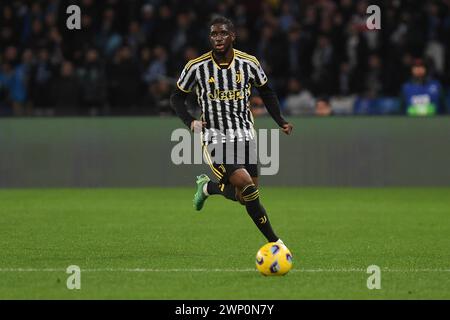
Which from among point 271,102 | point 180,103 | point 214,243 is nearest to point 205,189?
point 214,243

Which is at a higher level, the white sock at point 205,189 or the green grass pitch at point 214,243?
the white sock at point 205,189

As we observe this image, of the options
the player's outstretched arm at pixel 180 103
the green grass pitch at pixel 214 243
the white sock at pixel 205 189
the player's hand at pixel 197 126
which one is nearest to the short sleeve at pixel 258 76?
the player's outstretched arm at pixel 180 103

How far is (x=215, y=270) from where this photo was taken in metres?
9.63

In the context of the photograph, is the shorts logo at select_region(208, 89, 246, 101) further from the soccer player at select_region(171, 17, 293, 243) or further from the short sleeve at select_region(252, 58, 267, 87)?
the short sleeve at select_region(252, 58, 267, 87)

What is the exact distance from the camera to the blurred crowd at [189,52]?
19.8 metres

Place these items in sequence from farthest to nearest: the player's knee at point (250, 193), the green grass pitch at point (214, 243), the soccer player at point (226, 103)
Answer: the soccer player at point (226, 103)
the player's knee at point (250, 193)
the green grass pitch at point (214, 243)

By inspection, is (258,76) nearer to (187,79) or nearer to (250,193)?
(187,79)

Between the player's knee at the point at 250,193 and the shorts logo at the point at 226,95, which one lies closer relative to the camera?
the player's knee at the point at 250,193

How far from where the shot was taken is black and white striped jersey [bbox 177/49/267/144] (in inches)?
407

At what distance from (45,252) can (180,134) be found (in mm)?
8246

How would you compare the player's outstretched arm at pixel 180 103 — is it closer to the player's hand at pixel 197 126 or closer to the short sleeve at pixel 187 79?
the short sleeve at pixel 187 79

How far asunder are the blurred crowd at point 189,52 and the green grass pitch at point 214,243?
1.95m

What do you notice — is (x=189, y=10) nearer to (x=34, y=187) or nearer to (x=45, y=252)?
(x=34, y=187)

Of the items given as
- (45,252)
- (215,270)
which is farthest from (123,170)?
(215,270)
